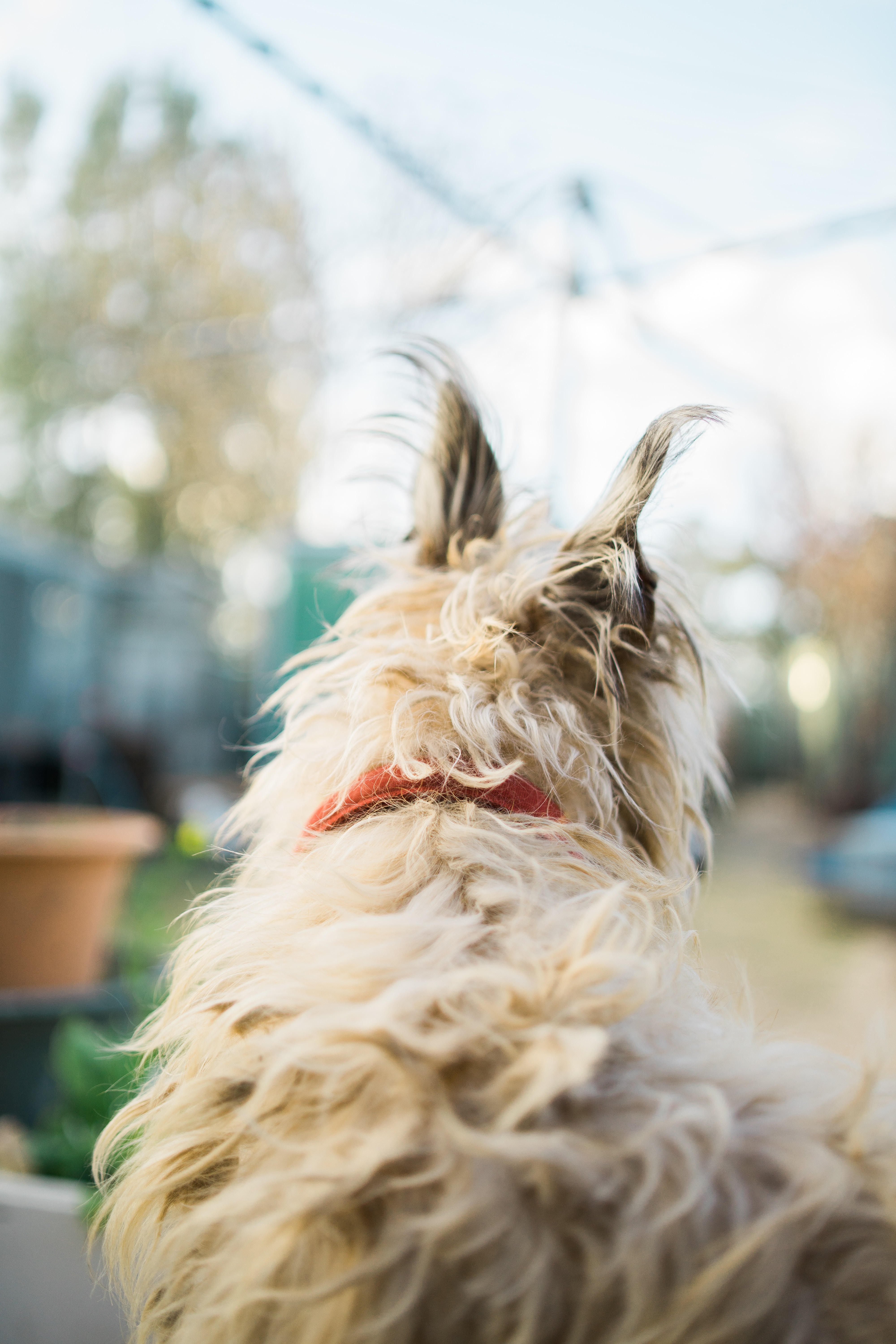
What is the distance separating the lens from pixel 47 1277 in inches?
76.6

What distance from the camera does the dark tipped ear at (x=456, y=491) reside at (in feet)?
5.33

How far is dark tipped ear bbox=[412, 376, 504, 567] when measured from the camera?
5.33 ft

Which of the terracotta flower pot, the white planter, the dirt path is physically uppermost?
the terracotta flower pot

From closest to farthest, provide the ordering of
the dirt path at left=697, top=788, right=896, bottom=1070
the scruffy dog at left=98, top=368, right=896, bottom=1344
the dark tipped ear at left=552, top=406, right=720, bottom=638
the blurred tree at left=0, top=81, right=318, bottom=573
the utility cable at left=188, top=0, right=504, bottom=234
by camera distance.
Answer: the scruffy dog at left=98, top=368, right=896, bottom=1344 → the dark tipped ear at left=552, top=406, right=720, bottom=638 → the dirt path at left=697, top=788, right=896, bottom=1070 → the utility cable at left=188, top=0, right=504, bottom=234 → the blurred tree at left=0, top=81, right=318, bottom=573

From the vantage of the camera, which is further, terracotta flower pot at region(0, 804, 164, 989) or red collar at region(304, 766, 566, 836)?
terracotta flower pot at region(0, 804, 164, 989)

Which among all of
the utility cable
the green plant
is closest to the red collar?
the green plant

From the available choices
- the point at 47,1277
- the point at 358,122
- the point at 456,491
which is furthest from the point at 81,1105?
the point at 358,122

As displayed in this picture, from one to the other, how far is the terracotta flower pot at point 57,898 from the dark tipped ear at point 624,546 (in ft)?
8.08

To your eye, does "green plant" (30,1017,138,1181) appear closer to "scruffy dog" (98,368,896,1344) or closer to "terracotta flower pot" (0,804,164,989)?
"terracotta flower pot" (0,804,164,989)

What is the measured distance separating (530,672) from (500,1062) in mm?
666


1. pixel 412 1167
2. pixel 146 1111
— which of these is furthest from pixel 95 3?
pixel 412 1167

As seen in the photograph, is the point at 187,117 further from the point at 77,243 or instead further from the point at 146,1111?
the point at 146,1111

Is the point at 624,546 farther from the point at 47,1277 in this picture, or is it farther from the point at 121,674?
the point at 121,674

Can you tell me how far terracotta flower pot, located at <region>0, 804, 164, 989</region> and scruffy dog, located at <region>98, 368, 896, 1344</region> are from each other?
77.6 inches
